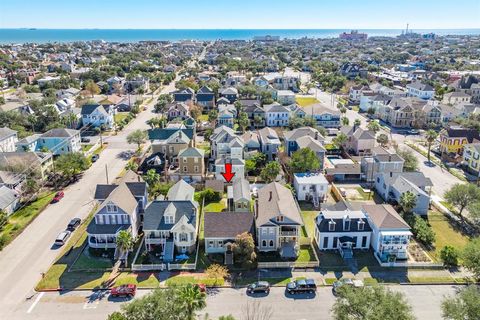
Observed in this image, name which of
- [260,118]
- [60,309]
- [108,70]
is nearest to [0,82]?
[108,70]

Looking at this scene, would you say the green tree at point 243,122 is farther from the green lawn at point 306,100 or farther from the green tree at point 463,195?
the green tree at point 463,195

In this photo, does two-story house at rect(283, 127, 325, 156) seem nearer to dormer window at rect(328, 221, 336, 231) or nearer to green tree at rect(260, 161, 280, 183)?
green tree at rect(260, 161, 280, 183)

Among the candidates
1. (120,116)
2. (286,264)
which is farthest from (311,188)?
(120,116)

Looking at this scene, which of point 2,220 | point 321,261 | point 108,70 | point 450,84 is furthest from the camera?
point 108,70

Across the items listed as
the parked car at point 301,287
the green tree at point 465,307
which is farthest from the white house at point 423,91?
the green tree at point 465,307

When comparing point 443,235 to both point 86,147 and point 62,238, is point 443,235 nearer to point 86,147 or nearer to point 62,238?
point 62,238

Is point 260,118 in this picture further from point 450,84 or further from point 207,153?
point 450,84
